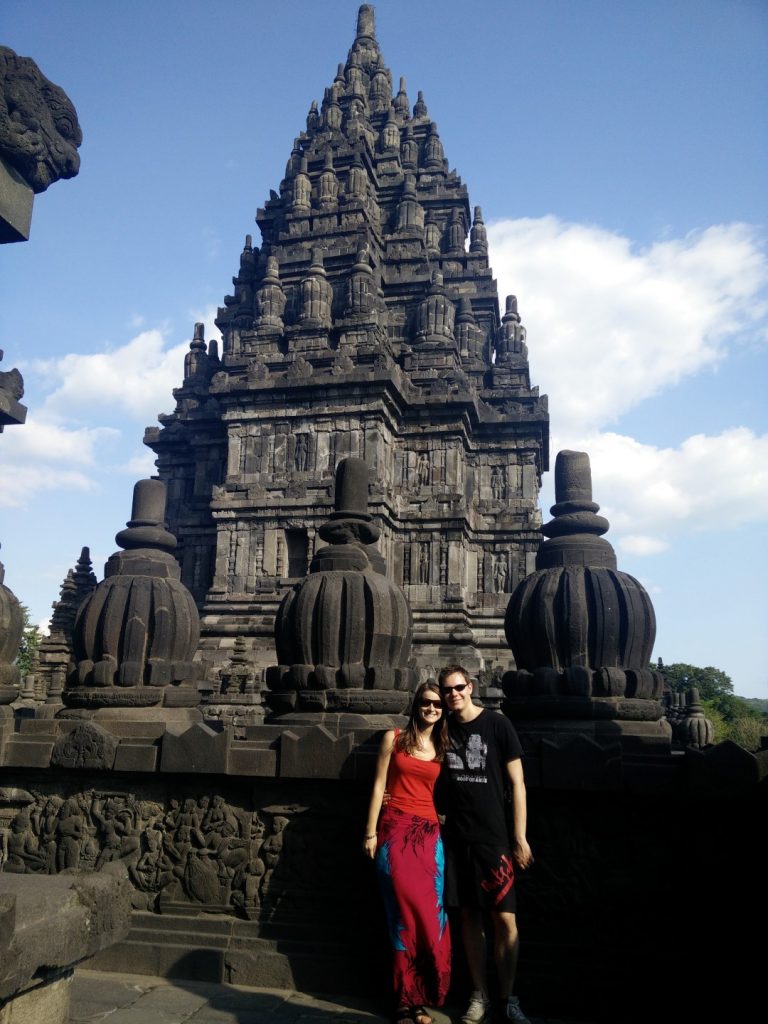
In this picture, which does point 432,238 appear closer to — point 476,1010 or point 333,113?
point 333,113

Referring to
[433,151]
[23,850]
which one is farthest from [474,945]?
[433,151]

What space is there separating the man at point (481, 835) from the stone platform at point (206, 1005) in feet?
1.78

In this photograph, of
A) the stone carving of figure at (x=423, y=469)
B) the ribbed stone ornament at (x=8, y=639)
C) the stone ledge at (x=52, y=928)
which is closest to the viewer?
the stone ledge at (x=52, y=928)

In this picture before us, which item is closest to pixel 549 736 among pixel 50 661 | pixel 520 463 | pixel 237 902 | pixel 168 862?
pixel 237 902

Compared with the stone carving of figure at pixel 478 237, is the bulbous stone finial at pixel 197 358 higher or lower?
lower

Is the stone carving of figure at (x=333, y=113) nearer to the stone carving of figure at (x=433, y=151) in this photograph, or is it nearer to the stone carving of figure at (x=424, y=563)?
the stone carving of figure at (x=433, y=151)

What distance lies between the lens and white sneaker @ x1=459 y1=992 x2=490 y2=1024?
4.79 m

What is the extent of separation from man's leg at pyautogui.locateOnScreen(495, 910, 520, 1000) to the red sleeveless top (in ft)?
2.34

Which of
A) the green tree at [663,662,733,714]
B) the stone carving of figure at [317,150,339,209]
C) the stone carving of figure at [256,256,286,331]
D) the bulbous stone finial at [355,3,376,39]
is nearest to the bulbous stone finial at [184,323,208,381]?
the stone carving of figure at [256,256,286,331]

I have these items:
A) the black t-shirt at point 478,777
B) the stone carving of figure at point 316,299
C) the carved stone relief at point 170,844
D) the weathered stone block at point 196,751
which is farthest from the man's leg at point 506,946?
the stone carving of figure at point 316,299

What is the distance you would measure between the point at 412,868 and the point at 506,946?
780 mm

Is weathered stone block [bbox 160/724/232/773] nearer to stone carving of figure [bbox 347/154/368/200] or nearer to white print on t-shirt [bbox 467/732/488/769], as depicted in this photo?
white print on t-shirt [bbox 467/732/488/769]

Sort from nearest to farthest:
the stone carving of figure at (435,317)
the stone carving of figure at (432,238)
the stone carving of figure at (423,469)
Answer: the stone carving of figure at (423,469)
the stone carving of figure at (435,317)
the stone carving of figure at (432,238)

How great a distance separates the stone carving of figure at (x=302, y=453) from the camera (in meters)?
27.6
